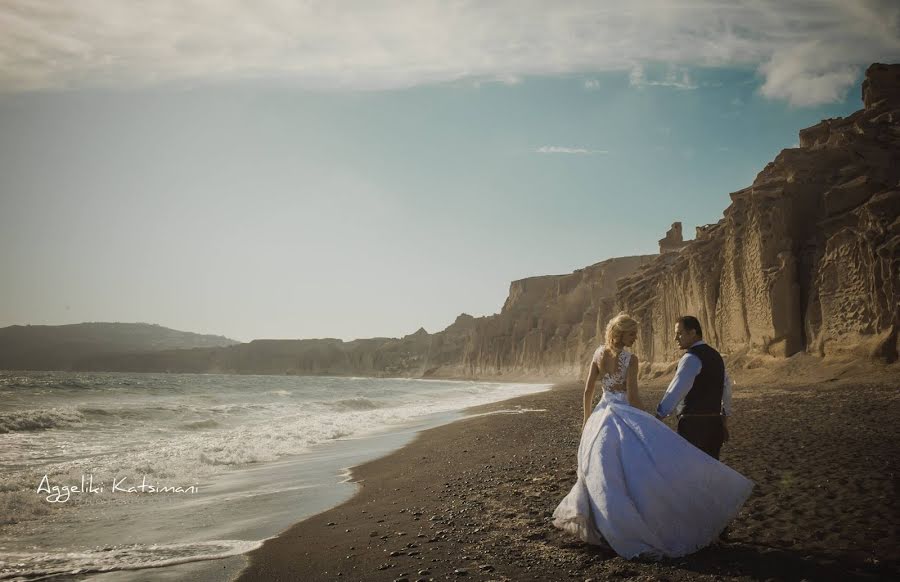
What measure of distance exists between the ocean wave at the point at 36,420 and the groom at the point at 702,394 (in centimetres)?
1859

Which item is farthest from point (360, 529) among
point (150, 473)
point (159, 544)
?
point (150, 473)

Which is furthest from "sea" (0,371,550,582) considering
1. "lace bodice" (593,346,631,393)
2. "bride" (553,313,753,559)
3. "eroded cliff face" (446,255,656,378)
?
"eroded cliff face" (446,255,656,378)

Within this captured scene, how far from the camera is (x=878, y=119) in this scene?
2472 centimetres

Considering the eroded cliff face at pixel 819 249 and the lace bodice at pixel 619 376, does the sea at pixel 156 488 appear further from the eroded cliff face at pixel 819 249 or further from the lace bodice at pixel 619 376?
the eroded cliff face at pixel 819 249

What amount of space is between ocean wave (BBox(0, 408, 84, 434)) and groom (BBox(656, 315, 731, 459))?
18.6m

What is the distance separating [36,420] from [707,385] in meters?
19.6

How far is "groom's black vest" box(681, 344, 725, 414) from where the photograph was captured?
484 cm

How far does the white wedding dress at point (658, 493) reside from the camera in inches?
167

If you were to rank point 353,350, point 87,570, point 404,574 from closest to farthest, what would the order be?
1. point 404,574
2. point 87,570
3. point 353,350

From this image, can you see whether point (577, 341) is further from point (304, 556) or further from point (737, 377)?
point (304, 556)

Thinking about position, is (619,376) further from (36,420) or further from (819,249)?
(819,249)

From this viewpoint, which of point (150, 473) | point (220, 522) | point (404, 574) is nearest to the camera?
point (404, 574)

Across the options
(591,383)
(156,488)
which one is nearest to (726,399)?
(591,383)

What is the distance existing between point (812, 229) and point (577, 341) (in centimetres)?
5775
